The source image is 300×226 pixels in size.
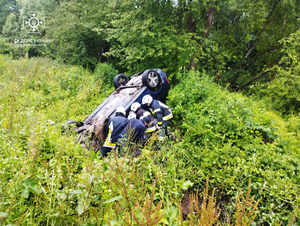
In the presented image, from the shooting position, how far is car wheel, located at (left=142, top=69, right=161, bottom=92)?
4.53 meters

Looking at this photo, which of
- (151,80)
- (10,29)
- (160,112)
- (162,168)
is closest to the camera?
(162,168)

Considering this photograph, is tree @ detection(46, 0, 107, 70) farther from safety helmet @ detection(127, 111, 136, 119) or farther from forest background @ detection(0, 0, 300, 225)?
safety helmet @ detection(127, 111, 136, 119)

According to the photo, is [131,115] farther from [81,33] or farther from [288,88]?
[81,33]

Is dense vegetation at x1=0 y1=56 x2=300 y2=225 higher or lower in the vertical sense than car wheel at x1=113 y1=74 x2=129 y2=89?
lower

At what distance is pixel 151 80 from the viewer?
478 cm

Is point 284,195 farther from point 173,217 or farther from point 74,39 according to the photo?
point 74,39

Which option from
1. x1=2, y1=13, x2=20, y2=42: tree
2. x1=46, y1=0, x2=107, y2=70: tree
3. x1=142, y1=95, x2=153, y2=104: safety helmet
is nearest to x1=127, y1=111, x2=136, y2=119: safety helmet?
x1=142, y1=95, x2=153, y2=104: safety helmet

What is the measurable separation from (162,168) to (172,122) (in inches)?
96.7

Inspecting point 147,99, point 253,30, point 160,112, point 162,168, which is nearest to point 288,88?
point 253,30

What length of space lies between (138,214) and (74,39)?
42.3 feet

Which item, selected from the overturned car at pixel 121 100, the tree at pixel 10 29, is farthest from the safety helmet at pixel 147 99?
the tree at pixel 10 29

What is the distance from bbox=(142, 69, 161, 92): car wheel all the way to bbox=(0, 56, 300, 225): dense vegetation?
743mm

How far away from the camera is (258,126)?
3.68 m

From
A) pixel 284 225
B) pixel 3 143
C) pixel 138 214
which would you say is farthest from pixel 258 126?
pixel 3 143
